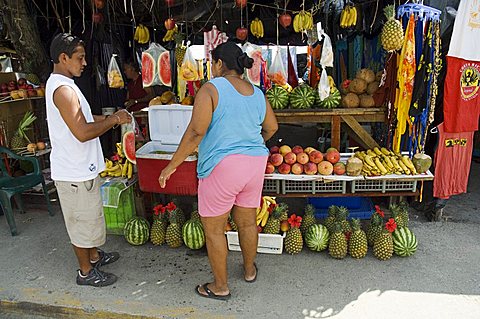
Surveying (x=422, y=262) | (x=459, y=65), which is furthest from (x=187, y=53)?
(x=422, y=262)

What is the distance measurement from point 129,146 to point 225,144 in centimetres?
147

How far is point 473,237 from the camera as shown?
3.82 meters

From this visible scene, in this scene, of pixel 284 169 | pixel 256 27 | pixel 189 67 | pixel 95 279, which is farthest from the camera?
pixel 256 27

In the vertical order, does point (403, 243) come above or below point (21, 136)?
below

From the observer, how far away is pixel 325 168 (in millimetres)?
3689

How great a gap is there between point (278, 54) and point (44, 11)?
4.04 metres

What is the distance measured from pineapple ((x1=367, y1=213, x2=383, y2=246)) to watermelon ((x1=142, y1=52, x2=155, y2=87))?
2657 mm

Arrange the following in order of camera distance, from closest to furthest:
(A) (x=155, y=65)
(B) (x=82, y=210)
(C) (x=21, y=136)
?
1. (B) (x=82, y=210)
2. (A) (x=155, y=65)
3. (C) (x=21, y=136)

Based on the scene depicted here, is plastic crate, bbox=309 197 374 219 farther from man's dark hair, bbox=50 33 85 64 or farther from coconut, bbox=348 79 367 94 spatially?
man's dark hair, bbox=50 33 85 64

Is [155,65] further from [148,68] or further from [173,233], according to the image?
[173,233]

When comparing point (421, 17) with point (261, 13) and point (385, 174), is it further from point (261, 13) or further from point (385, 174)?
point (261, 13)

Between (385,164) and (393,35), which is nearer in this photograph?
(393,35)

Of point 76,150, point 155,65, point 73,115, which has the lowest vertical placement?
point 76,150

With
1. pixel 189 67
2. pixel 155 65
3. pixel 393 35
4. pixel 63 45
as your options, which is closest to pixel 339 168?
pixel 393 35
